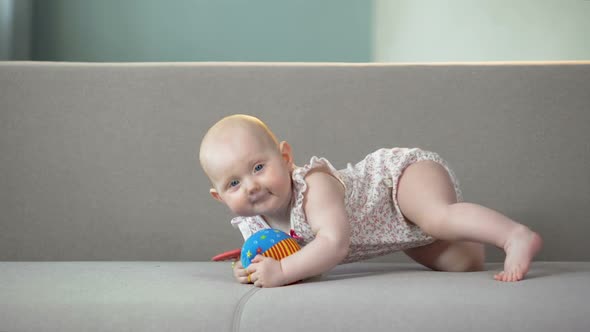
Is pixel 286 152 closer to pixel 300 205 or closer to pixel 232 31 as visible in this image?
pixel 300 205

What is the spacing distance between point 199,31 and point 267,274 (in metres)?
1.81

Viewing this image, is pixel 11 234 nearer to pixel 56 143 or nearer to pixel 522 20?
pixel 56 143

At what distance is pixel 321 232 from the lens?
140cm

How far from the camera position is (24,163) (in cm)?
201

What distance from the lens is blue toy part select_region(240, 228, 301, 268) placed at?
4.53 ft

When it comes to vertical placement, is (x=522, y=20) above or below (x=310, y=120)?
above

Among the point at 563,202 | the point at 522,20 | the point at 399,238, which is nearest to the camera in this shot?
the point at 399,238

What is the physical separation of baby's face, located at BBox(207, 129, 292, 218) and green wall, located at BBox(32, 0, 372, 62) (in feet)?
4.93

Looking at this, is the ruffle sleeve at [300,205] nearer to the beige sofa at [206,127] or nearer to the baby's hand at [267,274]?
the baby's hand at [267,274]

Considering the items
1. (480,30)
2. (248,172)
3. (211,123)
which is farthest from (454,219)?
(480,30)

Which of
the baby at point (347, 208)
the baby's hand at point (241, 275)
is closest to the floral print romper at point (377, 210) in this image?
the baby at point (347, 208)

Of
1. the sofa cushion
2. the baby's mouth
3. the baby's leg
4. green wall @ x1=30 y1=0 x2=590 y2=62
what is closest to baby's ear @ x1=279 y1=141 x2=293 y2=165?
the baby's mouth

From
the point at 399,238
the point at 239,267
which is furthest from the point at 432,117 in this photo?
the point at 239,267

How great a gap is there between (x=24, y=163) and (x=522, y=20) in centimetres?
183
